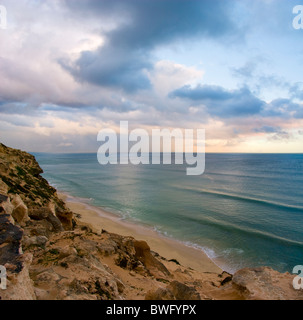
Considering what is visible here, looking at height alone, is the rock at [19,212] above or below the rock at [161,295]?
above

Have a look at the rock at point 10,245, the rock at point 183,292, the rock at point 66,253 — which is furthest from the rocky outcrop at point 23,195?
the rock at point 183,292

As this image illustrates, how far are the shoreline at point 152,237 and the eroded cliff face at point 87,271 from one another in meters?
4.40

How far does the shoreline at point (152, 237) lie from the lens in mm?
19562

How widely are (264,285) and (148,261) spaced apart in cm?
663

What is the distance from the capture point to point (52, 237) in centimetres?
1120

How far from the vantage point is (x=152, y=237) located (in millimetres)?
25125

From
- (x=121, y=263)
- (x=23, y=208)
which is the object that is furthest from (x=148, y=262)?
(x=23, y=208)

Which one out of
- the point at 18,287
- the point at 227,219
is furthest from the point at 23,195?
the point at 227,219

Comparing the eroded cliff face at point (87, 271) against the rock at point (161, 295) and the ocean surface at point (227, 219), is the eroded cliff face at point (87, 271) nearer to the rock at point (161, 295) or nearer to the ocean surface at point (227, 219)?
the rock at point (161, 295)

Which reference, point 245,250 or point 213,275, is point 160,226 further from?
point 213,275

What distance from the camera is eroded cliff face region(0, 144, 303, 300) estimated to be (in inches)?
232

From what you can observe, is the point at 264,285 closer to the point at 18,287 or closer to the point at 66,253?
the point at 66,253

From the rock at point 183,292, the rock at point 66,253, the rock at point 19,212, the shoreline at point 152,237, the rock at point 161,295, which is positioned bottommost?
the shoreline at point 152,237

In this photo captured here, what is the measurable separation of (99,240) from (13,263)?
659 cm
